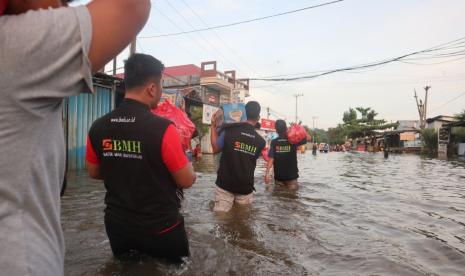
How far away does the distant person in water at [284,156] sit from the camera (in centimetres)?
787

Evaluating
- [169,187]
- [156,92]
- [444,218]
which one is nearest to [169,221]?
[169,187]

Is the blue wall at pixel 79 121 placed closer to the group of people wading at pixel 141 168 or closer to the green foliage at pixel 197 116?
the group of people wading at pixel 141 168

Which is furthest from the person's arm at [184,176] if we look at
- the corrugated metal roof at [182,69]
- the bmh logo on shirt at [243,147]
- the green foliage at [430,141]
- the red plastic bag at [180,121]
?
the corrugated metal roof at [182,69]

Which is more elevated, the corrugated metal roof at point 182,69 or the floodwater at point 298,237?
the corrugated metal roof at point 182,69

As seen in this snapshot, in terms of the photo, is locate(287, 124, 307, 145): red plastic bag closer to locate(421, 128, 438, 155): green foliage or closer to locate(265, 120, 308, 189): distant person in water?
locate(265, 120, 308, 189): distant person in water

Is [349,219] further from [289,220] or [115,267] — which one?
[115,267]

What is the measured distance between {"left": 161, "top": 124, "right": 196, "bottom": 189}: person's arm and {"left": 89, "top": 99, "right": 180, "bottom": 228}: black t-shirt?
0.11 ft

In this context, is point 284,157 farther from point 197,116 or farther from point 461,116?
point 461,116

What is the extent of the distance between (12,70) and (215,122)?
453cm

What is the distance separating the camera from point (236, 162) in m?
5.06

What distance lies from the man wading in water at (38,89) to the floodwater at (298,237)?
A: 1848 millimetres

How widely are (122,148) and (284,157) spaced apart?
18.7ft

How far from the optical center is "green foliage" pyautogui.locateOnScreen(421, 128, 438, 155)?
33.8 meters

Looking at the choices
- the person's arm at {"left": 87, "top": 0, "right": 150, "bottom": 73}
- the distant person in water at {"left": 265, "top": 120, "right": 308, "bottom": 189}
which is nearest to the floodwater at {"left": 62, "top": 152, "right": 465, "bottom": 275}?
the distant person in water at {"left": 265, "top": 120, "right": 308, "bottom": 189}
